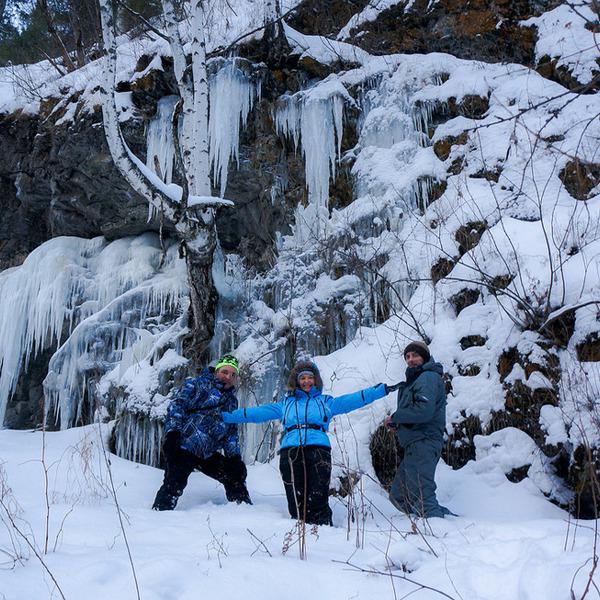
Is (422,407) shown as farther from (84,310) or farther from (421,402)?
(84,310)

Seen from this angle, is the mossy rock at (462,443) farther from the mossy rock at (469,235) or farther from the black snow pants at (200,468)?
the mossy rock at (469,235)

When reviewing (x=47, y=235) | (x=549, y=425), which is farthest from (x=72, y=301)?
(x=549, y=425)

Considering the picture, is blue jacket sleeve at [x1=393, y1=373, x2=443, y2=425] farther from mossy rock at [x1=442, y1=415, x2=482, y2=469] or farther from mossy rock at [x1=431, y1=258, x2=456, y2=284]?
mossy rock at [x1=431, y1=258, x2=456, y2=284]

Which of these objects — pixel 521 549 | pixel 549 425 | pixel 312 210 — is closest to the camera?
pixel 521 549

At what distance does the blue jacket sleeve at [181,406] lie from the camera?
12.5 ft

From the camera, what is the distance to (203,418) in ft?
12.7

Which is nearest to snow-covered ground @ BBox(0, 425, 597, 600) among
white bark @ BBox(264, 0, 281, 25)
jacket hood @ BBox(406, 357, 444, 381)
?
jacket hood @ BBox(406, 357, 444, 381)

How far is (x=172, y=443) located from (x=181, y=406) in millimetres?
241

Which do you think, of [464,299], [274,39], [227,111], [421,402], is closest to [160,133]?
[227,111]

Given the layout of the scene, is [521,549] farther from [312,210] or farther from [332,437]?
[312,210]

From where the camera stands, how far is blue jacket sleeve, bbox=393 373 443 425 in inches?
133

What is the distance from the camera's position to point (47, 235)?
9828mm

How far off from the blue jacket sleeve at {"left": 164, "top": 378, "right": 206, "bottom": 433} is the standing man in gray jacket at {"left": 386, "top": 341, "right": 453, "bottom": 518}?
1.28 m

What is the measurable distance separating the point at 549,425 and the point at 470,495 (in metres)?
0.65
